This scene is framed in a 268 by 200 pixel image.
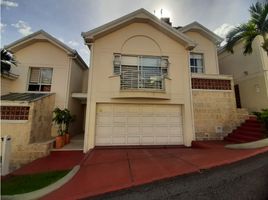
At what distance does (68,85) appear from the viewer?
12.4m

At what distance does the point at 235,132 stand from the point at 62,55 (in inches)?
560

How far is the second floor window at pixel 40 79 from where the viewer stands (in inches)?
486

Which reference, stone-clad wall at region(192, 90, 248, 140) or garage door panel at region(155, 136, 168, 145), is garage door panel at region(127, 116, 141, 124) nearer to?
garage door panel at region(155, 136, 168, 145)

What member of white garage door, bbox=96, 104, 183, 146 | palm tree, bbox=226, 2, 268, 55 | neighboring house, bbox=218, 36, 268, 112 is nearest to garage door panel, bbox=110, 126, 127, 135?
white garage door, bbox=96, 104, 183, 146

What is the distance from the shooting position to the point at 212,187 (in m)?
4.28

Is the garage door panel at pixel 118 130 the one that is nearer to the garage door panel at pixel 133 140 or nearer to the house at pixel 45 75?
the garage door panel at pixel 133 140

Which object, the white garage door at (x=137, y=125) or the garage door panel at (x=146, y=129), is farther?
the garage door panel at (x=146, y=129)

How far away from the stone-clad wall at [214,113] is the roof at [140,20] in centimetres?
368

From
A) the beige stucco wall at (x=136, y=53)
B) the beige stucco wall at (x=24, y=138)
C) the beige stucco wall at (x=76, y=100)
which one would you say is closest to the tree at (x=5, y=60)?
the beige stucco wall at (x=24, y=138)

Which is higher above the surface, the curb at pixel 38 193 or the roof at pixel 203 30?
the roof at pixel 203 30

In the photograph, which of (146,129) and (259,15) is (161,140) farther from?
(259,15)

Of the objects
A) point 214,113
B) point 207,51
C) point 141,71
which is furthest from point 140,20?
point 214,113

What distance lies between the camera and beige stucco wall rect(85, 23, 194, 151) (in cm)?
969

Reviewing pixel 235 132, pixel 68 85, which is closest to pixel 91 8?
pixel 68 85
